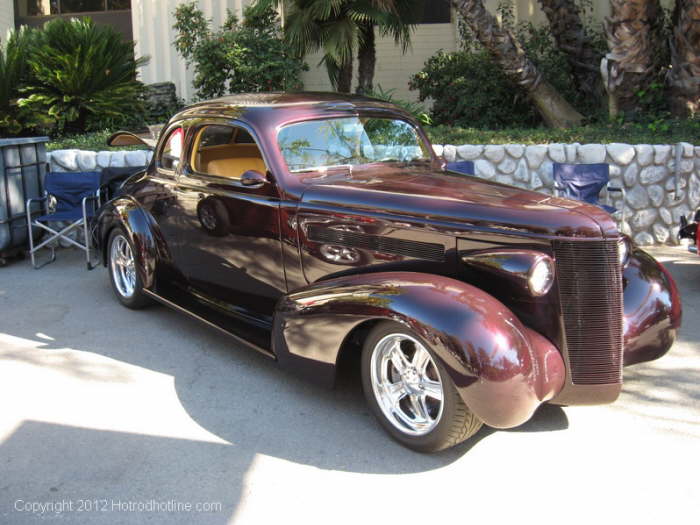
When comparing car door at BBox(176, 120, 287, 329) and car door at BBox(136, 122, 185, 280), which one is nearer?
car door at BBox(176, 120, 287, 329)

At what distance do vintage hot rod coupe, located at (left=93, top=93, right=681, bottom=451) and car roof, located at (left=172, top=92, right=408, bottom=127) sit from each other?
0.01 m

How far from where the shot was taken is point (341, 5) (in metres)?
10.1

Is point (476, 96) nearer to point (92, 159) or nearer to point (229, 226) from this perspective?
point (92, 159)

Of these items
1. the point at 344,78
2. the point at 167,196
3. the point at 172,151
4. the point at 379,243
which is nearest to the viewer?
the point at 379,243

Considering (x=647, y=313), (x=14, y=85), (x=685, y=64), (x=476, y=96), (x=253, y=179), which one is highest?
(x=14, y=85)

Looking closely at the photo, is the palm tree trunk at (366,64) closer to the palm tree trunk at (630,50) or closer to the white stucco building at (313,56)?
the palm tree trunk at (630,50)

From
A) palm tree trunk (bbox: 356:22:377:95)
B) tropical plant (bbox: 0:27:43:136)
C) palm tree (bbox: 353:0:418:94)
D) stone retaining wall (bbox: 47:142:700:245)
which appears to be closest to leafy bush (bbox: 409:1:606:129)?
palm tree (bbox: 353:0:418:94)

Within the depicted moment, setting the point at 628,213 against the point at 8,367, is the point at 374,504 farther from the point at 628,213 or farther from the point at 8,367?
the point at 628,213

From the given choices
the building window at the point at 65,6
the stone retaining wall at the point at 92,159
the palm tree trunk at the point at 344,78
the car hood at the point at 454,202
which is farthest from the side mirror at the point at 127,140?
the building window at the point at 65,6

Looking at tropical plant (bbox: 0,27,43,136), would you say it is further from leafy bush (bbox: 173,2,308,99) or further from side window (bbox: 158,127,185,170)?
side window (bbox: 158,127,185,170)

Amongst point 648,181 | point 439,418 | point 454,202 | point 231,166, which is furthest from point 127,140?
point 439,418

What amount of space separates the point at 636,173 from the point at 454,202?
512cm

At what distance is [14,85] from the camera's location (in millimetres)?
11008

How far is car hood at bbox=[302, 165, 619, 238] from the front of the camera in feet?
11.6
